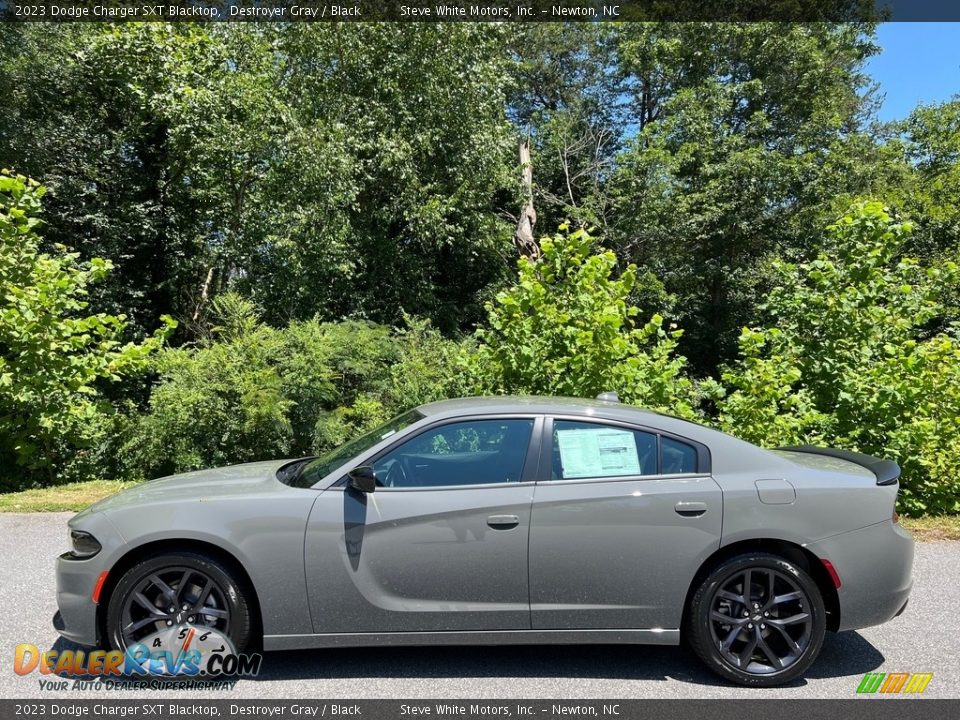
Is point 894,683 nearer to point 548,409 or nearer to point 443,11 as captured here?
point 548,409

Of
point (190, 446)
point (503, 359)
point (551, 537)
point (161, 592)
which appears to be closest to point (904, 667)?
point (551, 537)

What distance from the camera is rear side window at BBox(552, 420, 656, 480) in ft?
14.4

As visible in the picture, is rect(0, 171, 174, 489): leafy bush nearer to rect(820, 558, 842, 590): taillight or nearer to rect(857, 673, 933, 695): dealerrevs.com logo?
rect(820, 558, 842, 590): taillight

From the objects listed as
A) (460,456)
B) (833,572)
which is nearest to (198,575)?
(460,456)

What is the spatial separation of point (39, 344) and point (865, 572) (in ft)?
30.6

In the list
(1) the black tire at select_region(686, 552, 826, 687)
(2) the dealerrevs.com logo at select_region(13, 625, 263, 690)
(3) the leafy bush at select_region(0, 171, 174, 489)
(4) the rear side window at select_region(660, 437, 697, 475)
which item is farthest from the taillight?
(3) the leafy bush at select_region(0, 171, 174, 489)

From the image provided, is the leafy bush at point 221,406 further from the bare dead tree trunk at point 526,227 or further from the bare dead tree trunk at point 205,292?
the bare dead tree trunk at point 526,227

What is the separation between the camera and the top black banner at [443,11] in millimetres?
15906

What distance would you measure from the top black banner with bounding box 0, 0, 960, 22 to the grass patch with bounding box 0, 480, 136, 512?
415 inches

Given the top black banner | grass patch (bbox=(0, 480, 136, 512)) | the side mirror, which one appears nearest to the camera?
the side mirror

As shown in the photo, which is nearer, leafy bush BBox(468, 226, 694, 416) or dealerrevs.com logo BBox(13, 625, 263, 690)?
dealerrevs.com logo BBox(13, 625, 263, 690)

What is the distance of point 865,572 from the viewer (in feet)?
14.1

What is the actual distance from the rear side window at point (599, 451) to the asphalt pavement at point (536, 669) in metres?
1.09

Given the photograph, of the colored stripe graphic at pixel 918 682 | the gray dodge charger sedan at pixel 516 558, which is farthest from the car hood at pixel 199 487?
the colored stripe graphic at pixel 918 682
